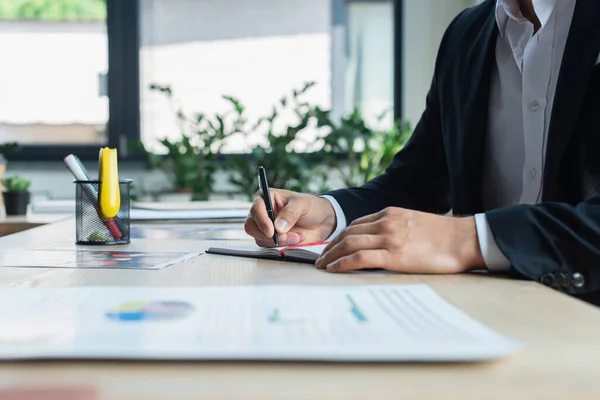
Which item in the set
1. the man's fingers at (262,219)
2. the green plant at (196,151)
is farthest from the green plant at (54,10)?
the man's fingers at (262,219)

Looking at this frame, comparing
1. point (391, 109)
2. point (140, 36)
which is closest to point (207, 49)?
point (140, 36)

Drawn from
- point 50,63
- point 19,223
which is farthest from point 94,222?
point 50,63

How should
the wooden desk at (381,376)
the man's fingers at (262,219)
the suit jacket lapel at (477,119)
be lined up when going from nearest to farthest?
the wooden desk at (381,376)
the man's fingers at (262,219)
the suit jacket lapel at (477,119)

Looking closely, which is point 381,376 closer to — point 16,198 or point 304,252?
point 304,252

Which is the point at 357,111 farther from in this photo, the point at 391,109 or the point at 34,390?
the point at 34,390

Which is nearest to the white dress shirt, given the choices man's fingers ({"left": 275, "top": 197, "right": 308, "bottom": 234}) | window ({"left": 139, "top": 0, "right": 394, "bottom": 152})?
man's fingers ({"left": 275, "top": 197, "right": 308, "bottom": 234})

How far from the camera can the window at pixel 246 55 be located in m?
4.06

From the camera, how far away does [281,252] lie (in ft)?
3.45

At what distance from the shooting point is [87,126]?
4.06 meters

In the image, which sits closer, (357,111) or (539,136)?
(539,136)

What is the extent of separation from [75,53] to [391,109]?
5.45ft

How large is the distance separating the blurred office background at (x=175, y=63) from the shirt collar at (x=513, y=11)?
99.8 inches

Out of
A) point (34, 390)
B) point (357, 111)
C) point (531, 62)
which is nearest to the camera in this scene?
point (34, 390)

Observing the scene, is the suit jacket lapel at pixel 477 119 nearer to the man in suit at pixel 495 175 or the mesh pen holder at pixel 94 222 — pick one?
the man in suit at pixel 495 175
